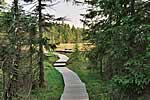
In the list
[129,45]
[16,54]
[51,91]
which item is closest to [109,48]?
[129,45]

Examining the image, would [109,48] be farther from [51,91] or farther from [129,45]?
[51,91]

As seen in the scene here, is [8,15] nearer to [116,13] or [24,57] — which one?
[24,57]

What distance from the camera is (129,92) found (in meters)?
9.52

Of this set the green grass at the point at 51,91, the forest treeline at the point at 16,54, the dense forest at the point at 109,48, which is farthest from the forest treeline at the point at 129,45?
the green grass at the point at 51,91

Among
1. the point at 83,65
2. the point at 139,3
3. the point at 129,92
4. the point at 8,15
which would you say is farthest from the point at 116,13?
the point at 83,65

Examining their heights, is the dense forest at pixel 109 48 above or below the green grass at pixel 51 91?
above

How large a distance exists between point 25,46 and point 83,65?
95.0 feet

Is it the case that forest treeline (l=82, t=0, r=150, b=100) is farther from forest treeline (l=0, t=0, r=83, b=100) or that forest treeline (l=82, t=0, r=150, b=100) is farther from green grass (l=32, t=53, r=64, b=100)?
green grass (l=32, t=53, r=64, b=100)

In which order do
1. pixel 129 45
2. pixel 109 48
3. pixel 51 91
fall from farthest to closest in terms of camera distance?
pixel 51 91, pixel 109 48, pixel 129 45

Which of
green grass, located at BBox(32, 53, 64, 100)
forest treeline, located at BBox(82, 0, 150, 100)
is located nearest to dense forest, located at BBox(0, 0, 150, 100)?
forest treeline, located at BBox(82, 0, 150, 100)

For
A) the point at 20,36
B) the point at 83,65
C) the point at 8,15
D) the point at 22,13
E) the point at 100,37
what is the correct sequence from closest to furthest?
the point at 20,36 < the point at 22,13 < the point at 8,15 < the point at 100,37 < the point at 83,65

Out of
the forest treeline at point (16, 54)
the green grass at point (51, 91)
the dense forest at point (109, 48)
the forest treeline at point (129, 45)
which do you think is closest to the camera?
the forest treeline at point (16, 54)

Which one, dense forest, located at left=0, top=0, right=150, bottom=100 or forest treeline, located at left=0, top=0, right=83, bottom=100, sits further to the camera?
dense forest, located at left=0, top=0, right=150, bottom=100

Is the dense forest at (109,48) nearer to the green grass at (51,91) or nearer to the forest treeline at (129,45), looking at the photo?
the forest treeline at (129,45)
